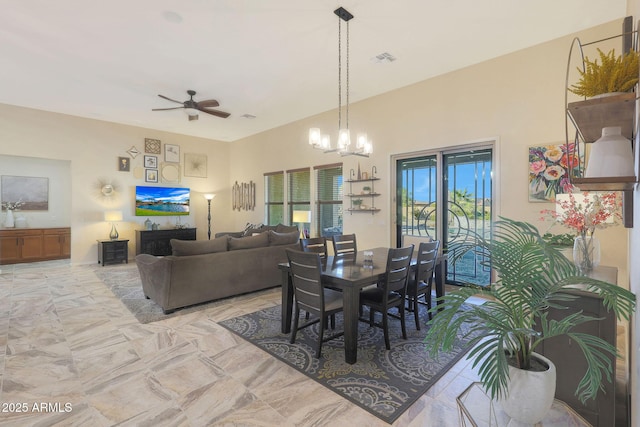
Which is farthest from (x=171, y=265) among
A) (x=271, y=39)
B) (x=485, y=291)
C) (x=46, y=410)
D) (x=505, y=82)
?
(x=505, y=82)

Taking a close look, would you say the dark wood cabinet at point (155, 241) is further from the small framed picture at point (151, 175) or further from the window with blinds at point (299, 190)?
the window with blinds at point (299, 190)

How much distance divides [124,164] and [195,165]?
1788 millimetres

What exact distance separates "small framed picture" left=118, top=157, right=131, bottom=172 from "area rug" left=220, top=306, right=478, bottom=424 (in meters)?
6.04

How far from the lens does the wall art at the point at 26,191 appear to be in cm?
739

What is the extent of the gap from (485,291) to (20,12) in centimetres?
508

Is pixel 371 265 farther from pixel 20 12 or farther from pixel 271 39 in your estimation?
pixel 20 12

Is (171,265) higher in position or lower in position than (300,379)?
higher

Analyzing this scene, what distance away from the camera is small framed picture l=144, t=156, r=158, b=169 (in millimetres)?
7996

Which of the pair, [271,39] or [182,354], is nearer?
[182,354]

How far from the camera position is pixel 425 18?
11.1 ft

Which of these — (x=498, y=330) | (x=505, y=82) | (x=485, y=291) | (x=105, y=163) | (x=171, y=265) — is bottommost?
(x=171, y=265)

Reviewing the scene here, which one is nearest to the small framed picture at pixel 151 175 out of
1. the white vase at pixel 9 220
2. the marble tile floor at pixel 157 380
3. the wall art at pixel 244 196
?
the wall art at pixel 244 196

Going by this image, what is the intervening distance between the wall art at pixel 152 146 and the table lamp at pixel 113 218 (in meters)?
1.81

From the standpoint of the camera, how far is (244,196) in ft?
29.9
